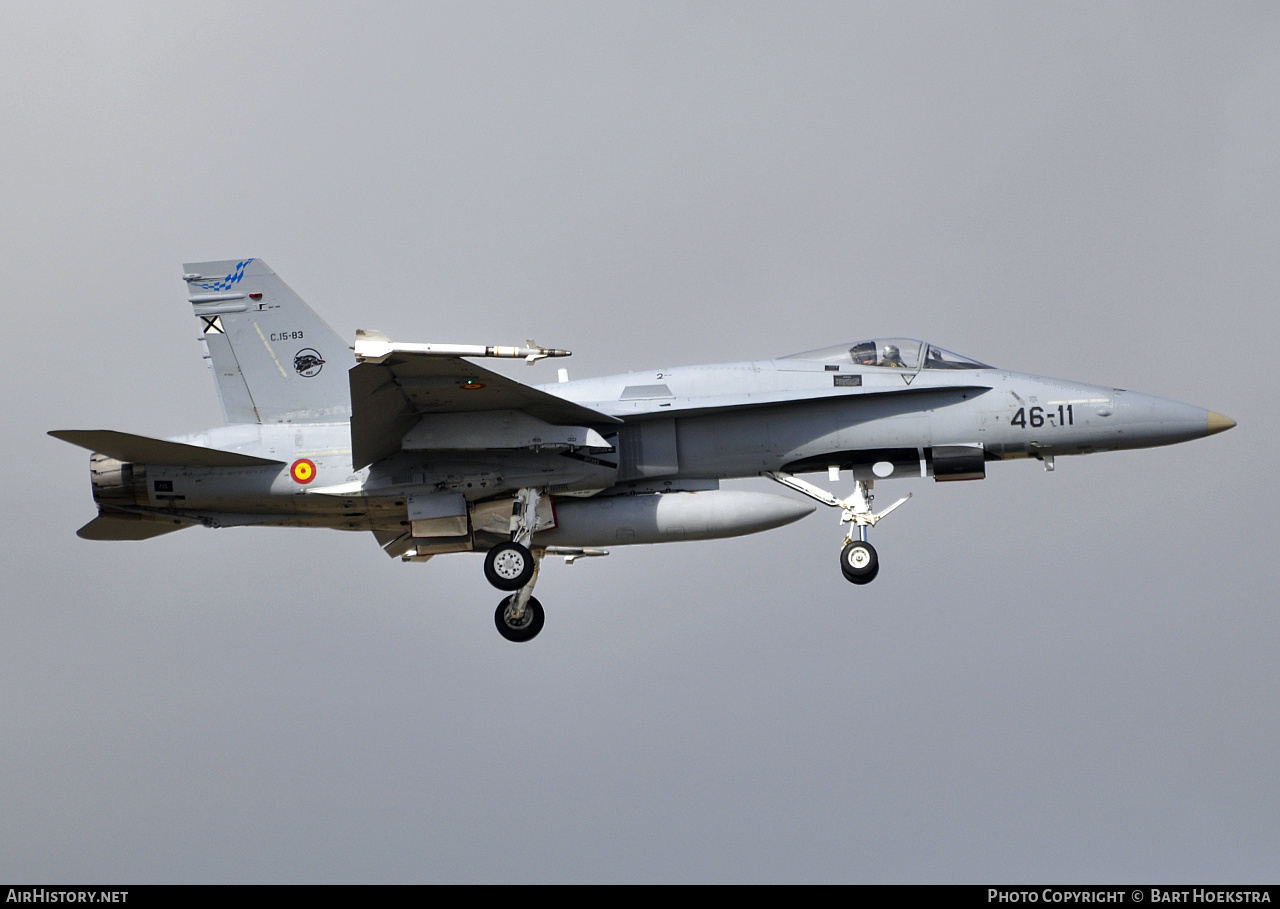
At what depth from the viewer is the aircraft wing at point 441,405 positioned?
66.9 ft

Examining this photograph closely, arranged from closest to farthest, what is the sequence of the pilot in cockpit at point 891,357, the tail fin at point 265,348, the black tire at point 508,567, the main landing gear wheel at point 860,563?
the main landing gear wheel at point 860,563 → the black tire at point 508,567 → the pilot in cockpit at point 891,357 → the tail fin at point 265,348

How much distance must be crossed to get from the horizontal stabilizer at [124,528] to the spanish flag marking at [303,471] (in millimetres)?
1849

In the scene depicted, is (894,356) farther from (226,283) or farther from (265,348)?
(226,283)

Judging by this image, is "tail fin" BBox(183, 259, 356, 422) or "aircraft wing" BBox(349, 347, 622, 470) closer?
"aircraft wing" BBox(349, 347, 622, 470)

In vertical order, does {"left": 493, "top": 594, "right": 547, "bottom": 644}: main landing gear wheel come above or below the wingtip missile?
below

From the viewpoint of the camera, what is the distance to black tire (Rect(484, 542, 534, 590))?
22.2 m

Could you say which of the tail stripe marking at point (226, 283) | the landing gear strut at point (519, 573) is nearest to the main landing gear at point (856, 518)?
the landing gear strut at point (519, 573)

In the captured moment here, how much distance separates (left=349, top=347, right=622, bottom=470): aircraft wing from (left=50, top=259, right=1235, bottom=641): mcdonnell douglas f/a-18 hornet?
6 cm

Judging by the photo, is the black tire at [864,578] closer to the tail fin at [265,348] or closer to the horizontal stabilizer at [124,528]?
the tail fin at [265,348]

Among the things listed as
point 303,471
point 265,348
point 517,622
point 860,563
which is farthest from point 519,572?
point 265,348

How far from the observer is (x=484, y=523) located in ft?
75.0

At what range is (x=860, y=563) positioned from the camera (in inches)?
870

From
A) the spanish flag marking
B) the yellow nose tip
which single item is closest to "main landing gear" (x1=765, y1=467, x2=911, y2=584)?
the yellow nose tip

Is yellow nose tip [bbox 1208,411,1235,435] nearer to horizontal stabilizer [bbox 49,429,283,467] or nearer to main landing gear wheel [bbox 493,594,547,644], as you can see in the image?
main landing gear wheel [bbox 493,594,547,644]
